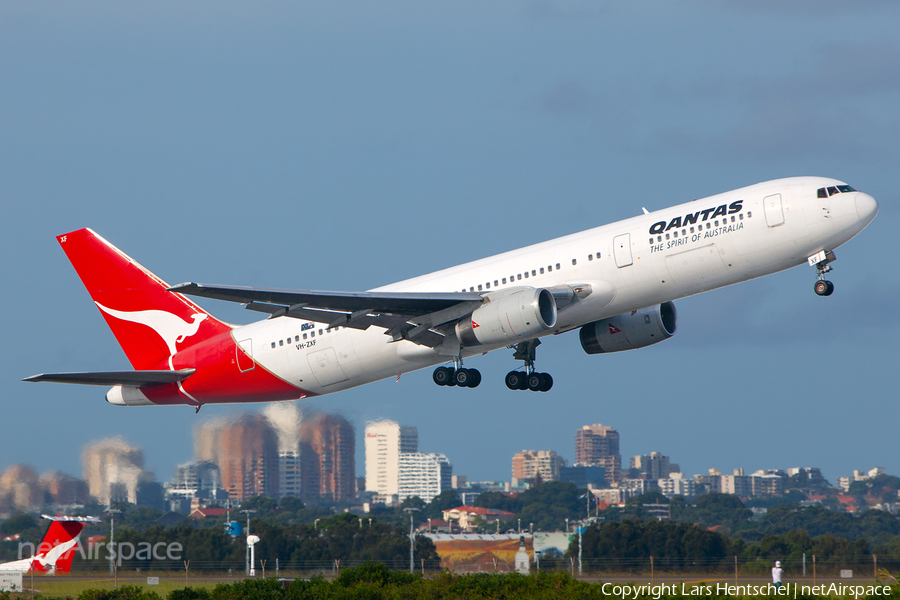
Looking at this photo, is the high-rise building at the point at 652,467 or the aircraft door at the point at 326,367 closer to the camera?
the aircraft door at the point at 326,367

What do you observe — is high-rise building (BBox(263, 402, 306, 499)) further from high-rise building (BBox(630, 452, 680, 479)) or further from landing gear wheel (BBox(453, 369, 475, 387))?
high-rise building (BBox(630, 452, 680, 479))

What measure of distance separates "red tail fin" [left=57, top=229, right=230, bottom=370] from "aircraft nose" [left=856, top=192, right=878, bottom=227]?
22.0m

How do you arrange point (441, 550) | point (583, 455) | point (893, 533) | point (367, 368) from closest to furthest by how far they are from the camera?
point (367, 368)
point (441, 550)
point (893, 533)
point (583, 455)

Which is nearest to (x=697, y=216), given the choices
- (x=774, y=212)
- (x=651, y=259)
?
(x=651, y=259)

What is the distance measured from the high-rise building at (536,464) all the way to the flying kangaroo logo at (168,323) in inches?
4969

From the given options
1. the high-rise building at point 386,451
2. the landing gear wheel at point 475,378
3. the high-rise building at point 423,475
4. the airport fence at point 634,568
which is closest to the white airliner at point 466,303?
the landing gear wheel at point 475,378

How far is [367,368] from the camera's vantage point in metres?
36.8

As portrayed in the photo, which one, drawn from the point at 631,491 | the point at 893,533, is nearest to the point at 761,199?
the point at 893,533

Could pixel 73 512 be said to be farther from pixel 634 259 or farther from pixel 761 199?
pixel 761 199

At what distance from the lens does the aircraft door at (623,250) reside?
107 feet

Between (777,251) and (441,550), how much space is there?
2783 centimetres

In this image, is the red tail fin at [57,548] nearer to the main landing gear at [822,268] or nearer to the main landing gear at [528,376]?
the main landing gear at [528,376]

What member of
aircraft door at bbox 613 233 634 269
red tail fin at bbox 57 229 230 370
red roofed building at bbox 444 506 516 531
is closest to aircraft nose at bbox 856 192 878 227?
aircraft door at bbox 613 233 634 269

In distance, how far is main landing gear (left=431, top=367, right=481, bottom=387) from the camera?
36188 mm
